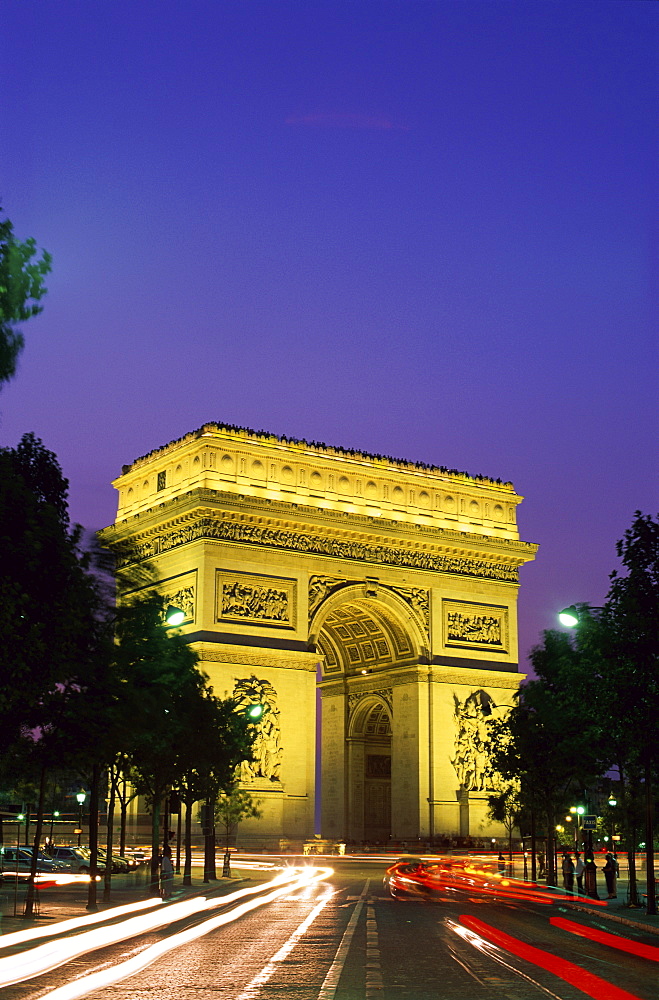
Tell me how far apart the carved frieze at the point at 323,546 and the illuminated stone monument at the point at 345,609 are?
0.30 ft

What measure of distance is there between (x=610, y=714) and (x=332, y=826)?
145ft

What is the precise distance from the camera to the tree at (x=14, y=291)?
13.0m

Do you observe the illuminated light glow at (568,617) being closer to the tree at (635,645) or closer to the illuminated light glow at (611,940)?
the tree at (635,645)

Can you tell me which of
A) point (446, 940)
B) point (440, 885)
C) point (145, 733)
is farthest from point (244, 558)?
point (446, 940)

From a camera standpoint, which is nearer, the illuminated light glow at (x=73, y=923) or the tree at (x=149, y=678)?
the illuminated light glow at (x=73, y=923)

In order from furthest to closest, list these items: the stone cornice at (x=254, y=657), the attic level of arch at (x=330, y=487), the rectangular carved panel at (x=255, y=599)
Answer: the attic level of arch at (x=330, y=487)
the rectangular carved panel at (x=255, y=599)
the stone cornice at (x=254, y=657)

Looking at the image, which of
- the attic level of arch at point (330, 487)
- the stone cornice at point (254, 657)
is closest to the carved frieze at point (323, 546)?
the attic level of arch at point (330, 487)

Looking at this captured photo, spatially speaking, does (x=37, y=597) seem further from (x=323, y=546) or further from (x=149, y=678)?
(x=323, y=546)

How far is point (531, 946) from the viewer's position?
20953 mm

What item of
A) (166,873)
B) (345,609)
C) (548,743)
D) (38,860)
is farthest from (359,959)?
(345,609)

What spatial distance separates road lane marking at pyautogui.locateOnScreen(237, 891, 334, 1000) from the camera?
14.8 metres

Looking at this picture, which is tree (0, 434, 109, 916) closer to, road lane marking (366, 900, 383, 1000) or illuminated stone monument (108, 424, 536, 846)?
road lane marking (366, 900, 383, 1000)

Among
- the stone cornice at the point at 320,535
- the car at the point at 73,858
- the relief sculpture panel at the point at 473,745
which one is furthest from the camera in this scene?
the relief sculpture panel at the point at 473,745

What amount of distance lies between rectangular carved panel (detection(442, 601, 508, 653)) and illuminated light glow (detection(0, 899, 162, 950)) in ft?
122
